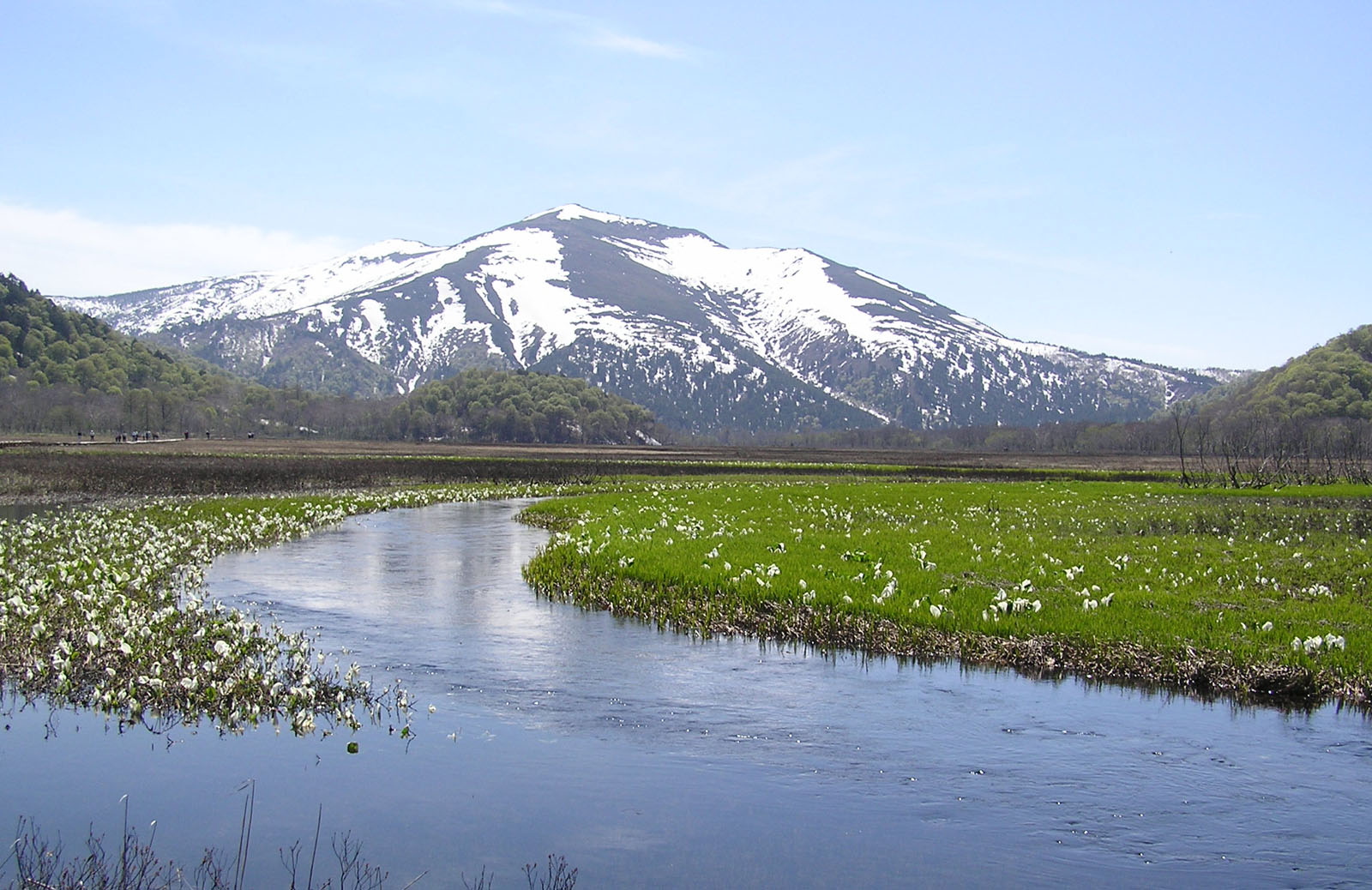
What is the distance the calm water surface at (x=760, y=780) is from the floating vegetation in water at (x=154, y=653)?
33.7 inches

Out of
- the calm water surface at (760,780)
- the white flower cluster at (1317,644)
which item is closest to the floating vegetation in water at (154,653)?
the calm water surface at (760,780)

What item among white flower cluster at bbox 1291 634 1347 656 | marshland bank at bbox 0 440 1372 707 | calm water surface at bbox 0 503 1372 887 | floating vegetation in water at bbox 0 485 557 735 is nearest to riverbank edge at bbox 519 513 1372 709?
marshland bank at bbox 0 440 1372 707

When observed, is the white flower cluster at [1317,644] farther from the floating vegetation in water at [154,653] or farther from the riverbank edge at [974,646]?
the floating vegetation in water at [154,653]

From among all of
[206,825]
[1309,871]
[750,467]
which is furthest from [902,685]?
[750,467]

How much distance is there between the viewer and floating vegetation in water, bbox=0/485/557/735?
16656 millimetres

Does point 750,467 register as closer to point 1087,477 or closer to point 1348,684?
point 1087,477

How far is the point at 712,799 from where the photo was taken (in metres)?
13.3

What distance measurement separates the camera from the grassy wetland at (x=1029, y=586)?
19438 mm

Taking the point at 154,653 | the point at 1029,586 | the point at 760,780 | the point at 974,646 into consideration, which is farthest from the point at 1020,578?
the point at 154,653

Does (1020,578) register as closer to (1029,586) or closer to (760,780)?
(1029,586)

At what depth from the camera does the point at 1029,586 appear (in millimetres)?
24672

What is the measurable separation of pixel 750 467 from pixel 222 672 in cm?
8604

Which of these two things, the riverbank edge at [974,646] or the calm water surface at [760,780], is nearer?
the calm water surface at [760,780]

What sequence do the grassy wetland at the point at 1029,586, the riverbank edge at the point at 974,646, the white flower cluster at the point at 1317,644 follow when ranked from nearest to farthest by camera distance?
the riverbank edge at the point at 974,646 → the white flower cluster at the point at 1317,644 → the grassy wetland at the point at 1029,586
